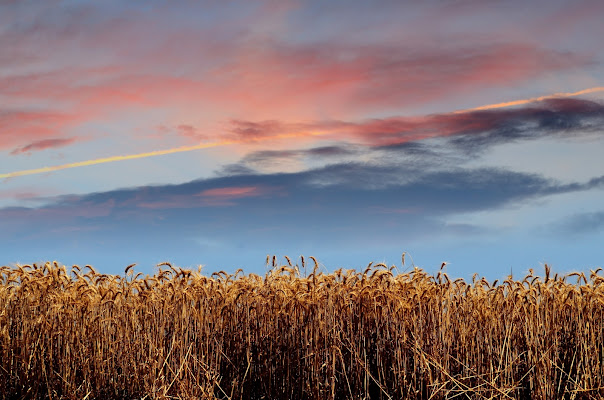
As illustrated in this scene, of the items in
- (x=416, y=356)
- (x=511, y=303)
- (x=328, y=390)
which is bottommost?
(x=328, y=390)

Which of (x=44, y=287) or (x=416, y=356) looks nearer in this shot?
(x=416, y=356)

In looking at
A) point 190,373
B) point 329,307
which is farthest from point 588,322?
point 190,373

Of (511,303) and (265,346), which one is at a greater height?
(511,303)

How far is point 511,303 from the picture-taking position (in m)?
A: 5.88

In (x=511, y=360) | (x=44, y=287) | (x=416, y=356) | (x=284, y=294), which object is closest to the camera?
(x=416, y=356)

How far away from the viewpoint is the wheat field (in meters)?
5.10

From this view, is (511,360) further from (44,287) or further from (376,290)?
(44,287)

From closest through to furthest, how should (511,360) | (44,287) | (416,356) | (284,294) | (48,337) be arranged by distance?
(416,356) → (511,360) → (284,294) → (48,337) → (44,287)

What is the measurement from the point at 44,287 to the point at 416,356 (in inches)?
171

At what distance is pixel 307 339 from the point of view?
5336mm

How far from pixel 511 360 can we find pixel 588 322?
3.04 feet

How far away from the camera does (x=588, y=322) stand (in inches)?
216

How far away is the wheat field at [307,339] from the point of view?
510 centimetres

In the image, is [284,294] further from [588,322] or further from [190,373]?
[588,322]
